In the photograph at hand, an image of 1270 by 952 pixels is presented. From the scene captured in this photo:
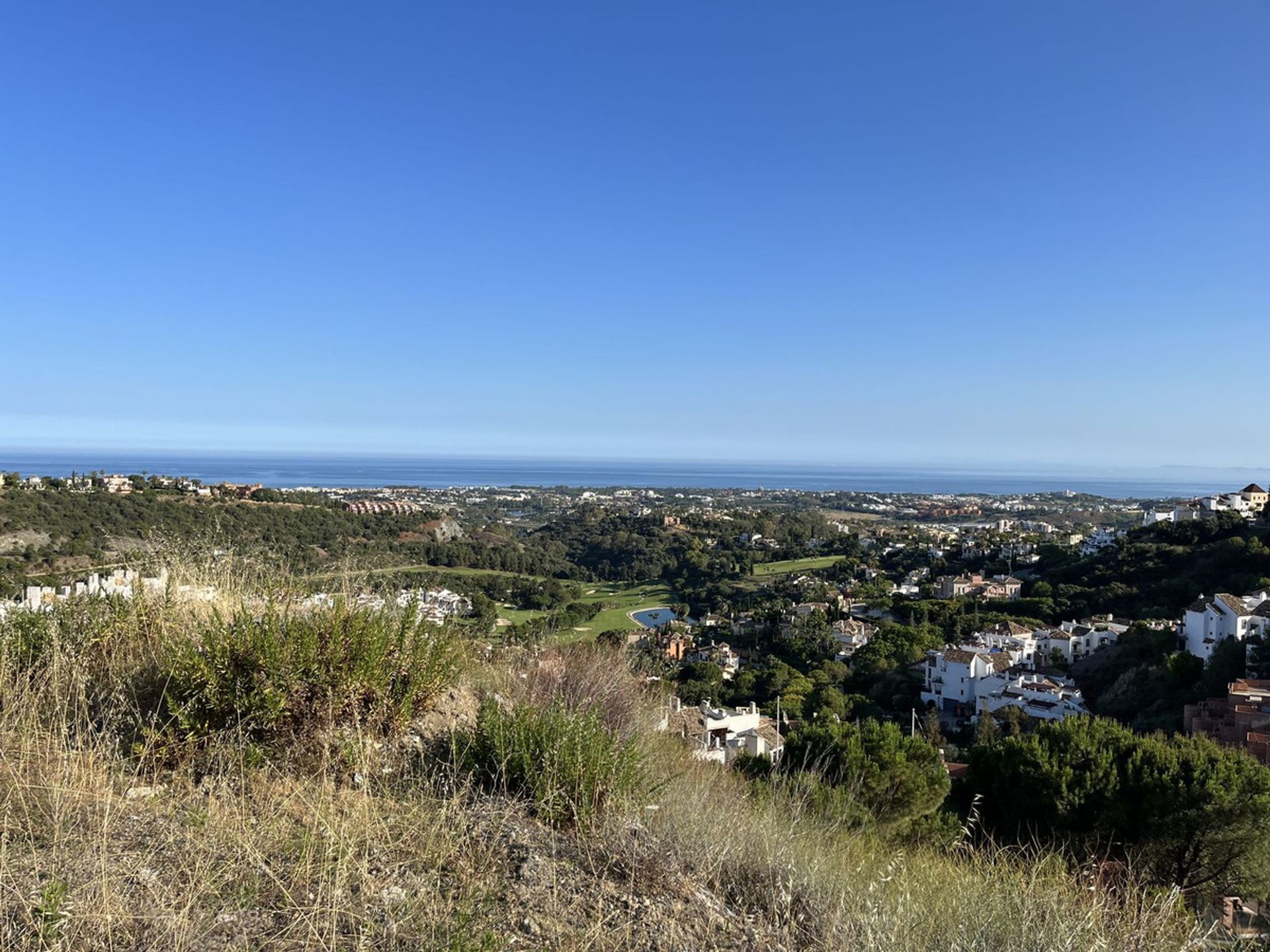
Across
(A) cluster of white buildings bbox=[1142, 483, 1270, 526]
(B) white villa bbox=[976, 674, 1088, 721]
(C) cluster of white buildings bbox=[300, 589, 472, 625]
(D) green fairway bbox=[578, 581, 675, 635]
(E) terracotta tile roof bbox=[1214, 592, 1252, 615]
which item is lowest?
(D) green fairway bbox=[578, 581, 675, 635]

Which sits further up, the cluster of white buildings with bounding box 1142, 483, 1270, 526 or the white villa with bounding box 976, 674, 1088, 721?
the cluster of white buildings with bounding box 1142, 483, 1270, 526

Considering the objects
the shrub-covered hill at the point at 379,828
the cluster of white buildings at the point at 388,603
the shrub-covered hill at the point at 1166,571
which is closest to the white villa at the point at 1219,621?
the shrub-covered hill at the point at 1166,571

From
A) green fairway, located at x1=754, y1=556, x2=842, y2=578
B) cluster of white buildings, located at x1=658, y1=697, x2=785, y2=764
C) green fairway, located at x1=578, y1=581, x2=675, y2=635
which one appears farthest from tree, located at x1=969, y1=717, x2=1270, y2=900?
green fairway, located at x1=754, y1=556, x2=842, y2=578

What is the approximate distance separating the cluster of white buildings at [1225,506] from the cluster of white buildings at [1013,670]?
63.2 feet

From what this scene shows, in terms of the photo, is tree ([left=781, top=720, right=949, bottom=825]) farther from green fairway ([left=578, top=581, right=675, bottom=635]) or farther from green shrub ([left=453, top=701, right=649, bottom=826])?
green fairway ([left=578, top=581, right=675, bottom=635])

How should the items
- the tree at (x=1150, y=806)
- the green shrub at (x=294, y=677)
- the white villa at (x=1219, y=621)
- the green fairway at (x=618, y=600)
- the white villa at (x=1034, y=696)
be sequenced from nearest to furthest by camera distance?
the green shrub at (x=294, y=677), the tree at (x=1150, y=806), the white villa at (x=1034, y=696), the white villa at (x=1219, y=621), the green fairway at (x=618, y=600)

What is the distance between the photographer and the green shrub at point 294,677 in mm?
3021

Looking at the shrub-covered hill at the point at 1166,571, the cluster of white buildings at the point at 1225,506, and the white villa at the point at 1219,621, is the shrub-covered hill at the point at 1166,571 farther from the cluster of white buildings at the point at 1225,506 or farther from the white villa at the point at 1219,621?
the white villa at the point at 1219,621

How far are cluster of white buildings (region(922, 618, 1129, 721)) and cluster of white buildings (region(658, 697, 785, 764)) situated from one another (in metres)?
8.11

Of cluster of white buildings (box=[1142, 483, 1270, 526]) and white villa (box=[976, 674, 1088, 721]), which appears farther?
cluster of white buildings (box=[1142, 483, 1270, 526])

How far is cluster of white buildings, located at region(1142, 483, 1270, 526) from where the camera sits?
42188 mm

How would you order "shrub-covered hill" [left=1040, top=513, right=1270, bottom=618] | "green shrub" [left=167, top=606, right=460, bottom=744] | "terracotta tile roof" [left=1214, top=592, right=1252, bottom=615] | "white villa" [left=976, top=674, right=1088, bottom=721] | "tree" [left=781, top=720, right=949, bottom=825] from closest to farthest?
"green shrub" [left=167, top=606, right=460, bottom=744] → "tree" [left=781, top=720, right=949, bottom=825] → "white villa" [left=976, top=674, right=1088, bottom=721] → "terracotta tile roof" [left=1214, top=592, right=1252, bottom=615] → "shrub-covered hill" [left=1040, top=513, right=1270, bottom=618]

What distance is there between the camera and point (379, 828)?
2.47 metres

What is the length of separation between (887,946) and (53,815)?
2.70 m
